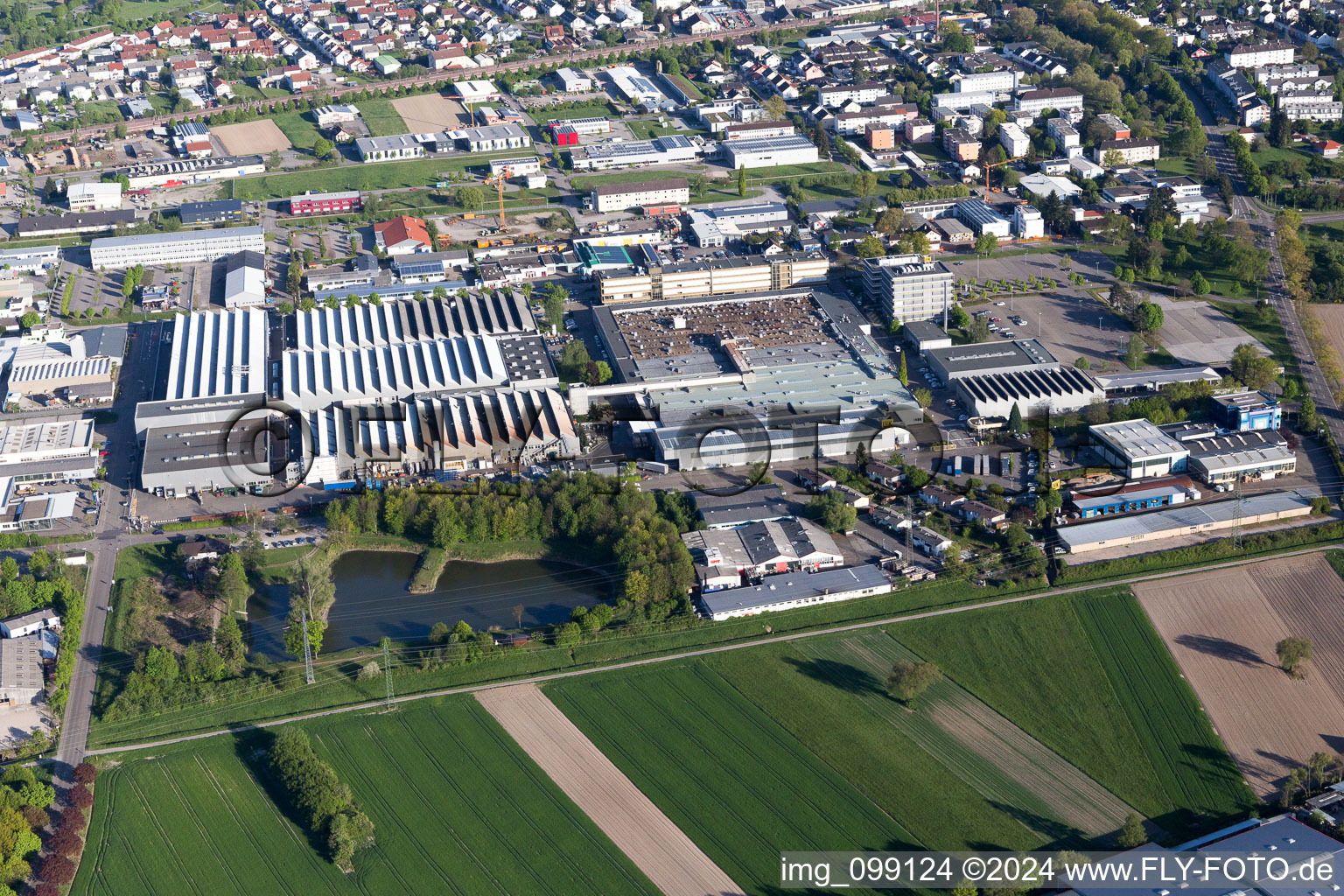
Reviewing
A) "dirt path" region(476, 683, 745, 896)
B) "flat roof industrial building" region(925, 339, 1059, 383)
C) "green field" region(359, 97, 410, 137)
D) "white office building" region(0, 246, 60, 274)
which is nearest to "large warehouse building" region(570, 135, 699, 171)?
"green field" region(359, 97, 410, 137)

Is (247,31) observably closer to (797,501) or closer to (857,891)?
(797,501)

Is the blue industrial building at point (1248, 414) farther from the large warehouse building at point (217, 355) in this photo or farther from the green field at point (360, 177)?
the green field at point (360, 177)

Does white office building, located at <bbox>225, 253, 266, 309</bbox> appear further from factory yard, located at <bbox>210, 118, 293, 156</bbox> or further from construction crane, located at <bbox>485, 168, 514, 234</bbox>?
factory yard, located at <bbox>210, 118, 293, 156</bbox>

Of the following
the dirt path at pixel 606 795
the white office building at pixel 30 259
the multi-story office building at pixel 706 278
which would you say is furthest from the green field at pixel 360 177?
the dirt path at pixel 606 795

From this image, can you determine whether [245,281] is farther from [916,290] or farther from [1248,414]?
[1248,414]

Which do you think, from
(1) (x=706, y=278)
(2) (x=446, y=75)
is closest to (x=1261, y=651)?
(1) (x=706, y=278)
